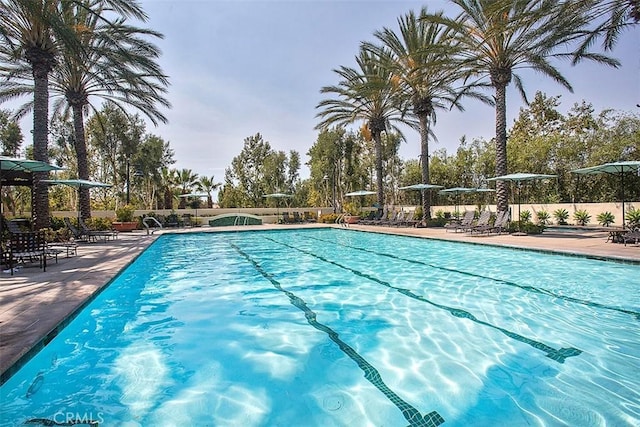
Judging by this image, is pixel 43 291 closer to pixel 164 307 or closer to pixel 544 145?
pixel 164 307

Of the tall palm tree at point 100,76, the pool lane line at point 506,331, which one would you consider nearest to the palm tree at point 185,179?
the tall palm tree at point 100,76

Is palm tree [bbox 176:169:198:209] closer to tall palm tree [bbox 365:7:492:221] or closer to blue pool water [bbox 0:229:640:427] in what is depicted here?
tall palm tree [bbox 365:7:492:221]

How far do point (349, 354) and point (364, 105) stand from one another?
1998 centimetres

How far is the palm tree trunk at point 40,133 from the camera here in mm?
12016

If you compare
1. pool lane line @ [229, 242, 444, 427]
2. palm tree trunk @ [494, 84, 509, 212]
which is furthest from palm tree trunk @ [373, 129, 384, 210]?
pool lane line @ [229, 242, 444, 427]

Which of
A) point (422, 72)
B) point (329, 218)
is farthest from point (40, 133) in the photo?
point (329, 218)

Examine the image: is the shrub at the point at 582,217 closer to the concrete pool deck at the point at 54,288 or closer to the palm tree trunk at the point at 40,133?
the concrete pool deck at the point at 54,288

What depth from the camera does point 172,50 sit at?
15.2 m

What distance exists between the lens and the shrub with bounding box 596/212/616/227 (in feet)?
57.6

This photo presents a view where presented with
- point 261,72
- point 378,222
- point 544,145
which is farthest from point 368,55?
point 544,145

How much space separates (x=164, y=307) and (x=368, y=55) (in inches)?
784

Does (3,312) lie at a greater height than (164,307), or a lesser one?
greater

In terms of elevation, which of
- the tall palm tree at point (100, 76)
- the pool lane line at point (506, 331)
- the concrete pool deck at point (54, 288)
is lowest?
the pool lane line at point (506, 331)
